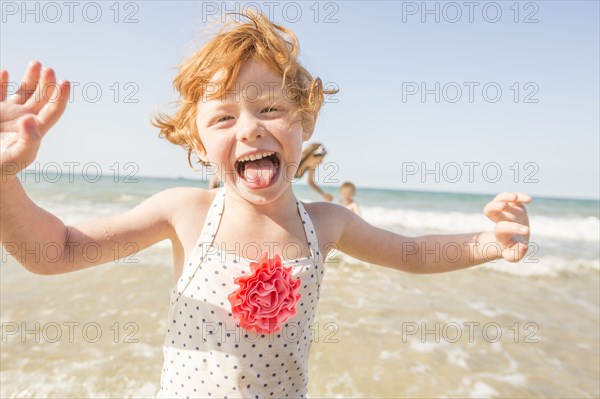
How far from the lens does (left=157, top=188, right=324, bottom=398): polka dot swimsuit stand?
70.1 inches

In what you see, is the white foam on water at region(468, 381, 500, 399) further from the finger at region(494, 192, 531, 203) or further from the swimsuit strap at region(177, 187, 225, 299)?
the swimsuit strap at region(177, 187, 225, 299)

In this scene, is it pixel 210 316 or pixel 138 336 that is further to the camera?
pixel 138 336

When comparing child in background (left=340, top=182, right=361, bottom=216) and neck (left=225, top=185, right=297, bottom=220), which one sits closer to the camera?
neck (left=225, top=185, right=297, bottom=220)

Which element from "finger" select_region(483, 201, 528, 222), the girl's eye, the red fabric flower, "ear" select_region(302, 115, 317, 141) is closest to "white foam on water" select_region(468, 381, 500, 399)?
"finger" select_region(483, 201, 528, 222)

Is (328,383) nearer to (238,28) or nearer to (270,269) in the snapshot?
(270,269)

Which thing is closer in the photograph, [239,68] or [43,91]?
[43,91]

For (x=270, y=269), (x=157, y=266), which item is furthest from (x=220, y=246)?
(x=157, y=266)

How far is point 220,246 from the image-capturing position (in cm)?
184

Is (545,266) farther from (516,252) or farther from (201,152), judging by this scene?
(201,152)

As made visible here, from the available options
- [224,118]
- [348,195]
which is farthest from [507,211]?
[348,195]

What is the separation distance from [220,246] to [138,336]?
2.48m

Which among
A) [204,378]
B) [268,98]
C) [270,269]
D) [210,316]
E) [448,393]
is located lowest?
[448,393]

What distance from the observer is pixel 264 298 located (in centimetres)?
169

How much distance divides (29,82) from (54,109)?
18 centimetres
